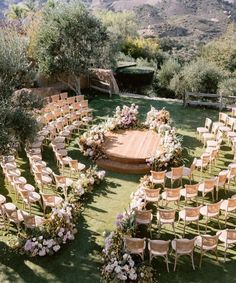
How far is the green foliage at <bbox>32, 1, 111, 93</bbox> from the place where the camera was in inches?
907

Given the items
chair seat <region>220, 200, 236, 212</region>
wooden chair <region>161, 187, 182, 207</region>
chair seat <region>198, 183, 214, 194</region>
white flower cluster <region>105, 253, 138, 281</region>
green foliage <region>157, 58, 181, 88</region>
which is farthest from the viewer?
green foliage <region>157, 58, 181, 88</region>

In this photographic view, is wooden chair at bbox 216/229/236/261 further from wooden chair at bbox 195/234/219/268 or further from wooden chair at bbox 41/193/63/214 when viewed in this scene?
wooden chair at bbox 41/193/63/214

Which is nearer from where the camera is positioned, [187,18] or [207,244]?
[207,244]

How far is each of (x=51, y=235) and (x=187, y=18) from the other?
9148cm

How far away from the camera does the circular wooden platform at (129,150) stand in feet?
53.2

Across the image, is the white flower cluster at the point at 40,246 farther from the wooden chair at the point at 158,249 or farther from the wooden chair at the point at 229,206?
the wooden chair at the point at 229,206

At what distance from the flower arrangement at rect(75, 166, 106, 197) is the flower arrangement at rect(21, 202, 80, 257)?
6.09 ft

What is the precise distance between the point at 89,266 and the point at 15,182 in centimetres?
433

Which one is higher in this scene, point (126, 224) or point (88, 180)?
point (88, 180)

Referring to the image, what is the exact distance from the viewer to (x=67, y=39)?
2323 cm

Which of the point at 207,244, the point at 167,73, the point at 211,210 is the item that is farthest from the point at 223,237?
the point at 167,73

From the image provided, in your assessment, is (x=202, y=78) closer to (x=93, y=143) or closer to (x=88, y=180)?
(x=93, y=143)

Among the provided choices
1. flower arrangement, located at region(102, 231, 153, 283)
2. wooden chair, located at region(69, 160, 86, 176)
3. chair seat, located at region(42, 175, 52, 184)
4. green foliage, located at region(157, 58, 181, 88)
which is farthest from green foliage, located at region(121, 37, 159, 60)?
flower arrangement, located at region(102, 231, 153, 283)

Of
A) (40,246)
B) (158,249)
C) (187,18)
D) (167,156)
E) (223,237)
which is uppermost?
(187,18)
